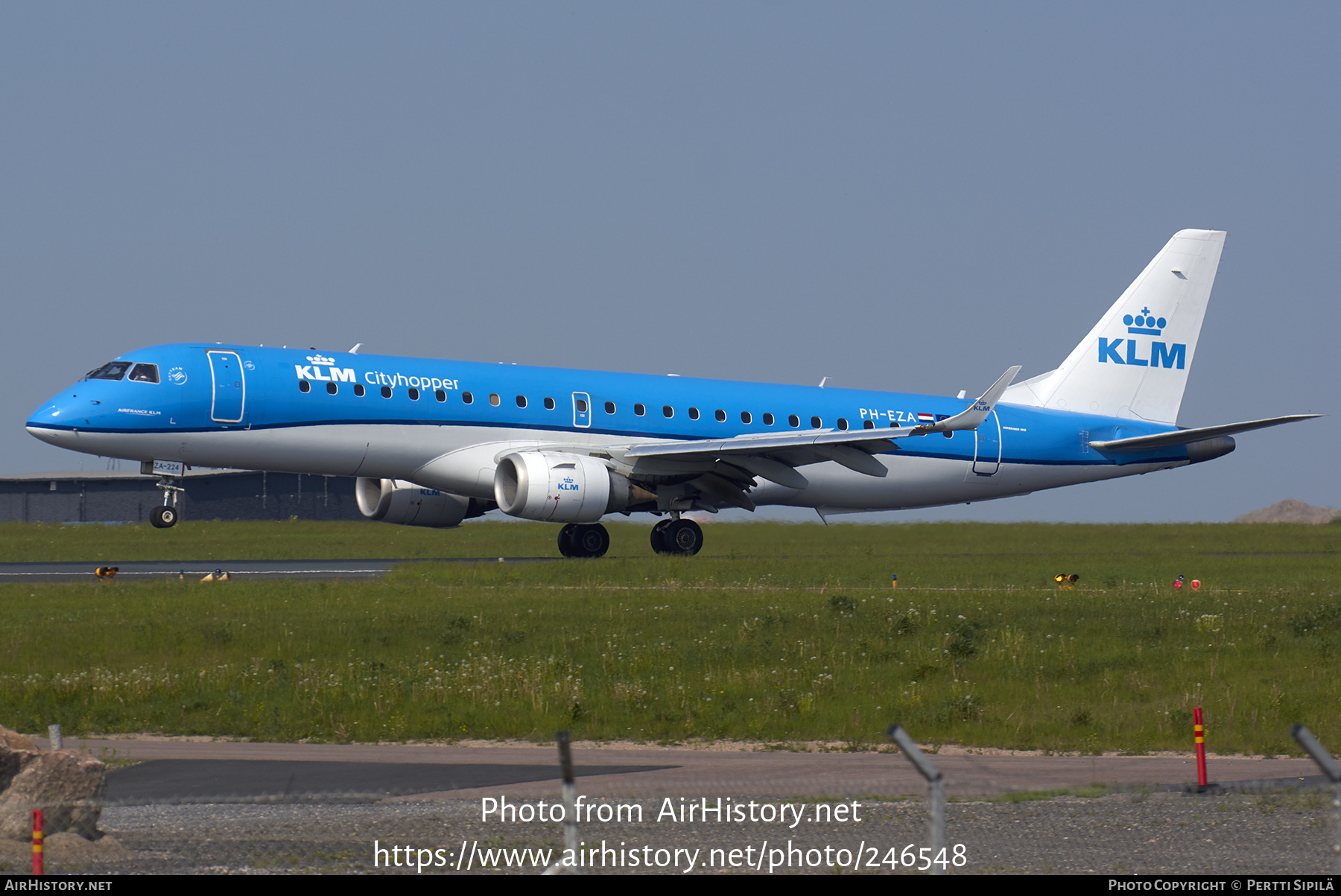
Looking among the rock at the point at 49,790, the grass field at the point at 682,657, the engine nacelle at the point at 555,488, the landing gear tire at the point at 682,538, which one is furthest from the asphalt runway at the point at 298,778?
the landing gear tire at the point at 682,538

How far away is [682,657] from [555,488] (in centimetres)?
1170

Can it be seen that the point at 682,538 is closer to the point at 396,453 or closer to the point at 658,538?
the point at 658,538

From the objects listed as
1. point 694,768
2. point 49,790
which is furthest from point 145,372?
A: point 49,790

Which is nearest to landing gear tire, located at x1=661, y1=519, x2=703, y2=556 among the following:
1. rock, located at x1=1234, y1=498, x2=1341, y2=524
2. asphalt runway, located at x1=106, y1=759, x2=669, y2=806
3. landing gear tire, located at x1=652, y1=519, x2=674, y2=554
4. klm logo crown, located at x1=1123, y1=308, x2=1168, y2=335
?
landing gear tire, located at x1=652, y1=519, x2=674, y2=554

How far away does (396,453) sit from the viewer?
30938 millimetres

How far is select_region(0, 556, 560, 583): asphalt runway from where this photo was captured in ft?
98.5

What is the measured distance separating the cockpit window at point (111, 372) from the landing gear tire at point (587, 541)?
411 inches

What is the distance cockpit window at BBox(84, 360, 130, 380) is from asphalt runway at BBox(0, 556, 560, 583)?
4149 millimetres

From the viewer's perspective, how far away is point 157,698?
16953mm

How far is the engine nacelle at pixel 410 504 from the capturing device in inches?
1350

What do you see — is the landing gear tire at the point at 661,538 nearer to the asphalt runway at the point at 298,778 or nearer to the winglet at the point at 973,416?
the winglet at the point at 973,416
